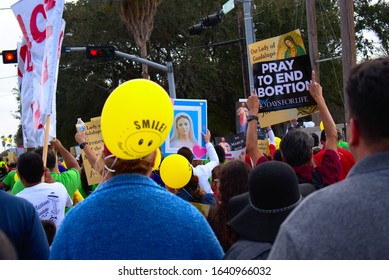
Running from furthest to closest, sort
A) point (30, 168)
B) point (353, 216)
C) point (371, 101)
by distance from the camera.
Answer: point (30, 168) < point (371, 101) < point (353, 216)

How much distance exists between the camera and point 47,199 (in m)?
5.12

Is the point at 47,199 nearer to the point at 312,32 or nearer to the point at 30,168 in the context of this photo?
the point at 30,168

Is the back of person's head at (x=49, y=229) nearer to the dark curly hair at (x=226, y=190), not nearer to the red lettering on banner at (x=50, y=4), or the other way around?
the dark curly hair at (x=226, y=190)

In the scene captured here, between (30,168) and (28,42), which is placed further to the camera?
(28,42)

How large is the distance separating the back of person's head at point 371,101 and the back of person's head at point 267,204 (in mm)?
817

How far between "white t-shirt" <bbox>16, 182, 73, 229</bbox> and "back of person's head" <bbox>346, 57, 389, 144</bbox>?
142 inches

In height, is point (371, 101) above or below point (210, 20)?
below

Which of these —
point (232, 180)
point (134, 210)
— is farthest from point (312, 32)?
point (134, 210)

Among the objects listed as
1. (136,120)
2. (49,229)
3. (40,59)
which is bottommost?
(49,229)

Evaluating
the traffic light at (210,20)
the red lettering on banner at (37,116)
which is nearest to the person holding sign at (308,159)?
the red lettering on banner at (37,116)

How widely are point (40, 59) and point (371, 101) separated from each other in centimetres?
466

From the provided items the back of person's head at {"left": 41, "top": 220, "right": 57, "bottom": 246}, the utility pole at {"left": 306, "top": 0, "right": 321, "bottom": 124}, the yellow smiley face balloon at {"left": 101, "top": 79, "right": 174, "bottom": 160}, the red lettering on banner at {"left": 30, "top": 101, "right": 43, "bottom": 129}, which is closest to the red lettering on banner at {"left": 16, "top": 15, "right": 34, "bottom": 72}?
the red lettering on banner at {"left": 30, "top": 101, "right": 43, "bottom": 129}

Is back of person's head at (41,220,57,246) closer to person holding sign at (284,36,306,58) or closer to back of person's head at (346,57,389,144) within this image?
back of person's head at (346,57,389,144)

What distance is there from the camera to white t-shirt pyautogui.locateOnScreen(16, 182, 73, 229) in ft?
16.6
